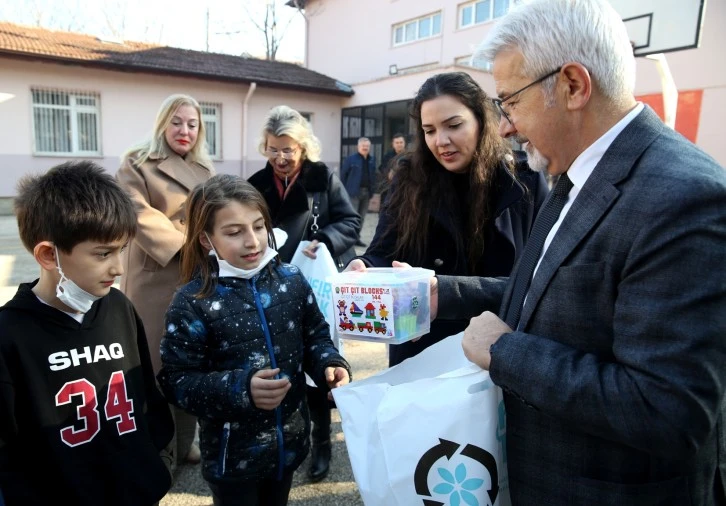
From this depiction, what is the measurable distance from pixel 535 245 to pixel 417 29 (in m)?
19.0

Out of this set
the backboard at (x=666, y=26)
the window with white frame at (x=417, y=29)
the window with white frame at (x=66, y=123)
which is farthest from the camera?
the window with white frame at (x=417, y=29)

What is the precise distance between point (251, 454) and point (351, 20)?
21.7 m

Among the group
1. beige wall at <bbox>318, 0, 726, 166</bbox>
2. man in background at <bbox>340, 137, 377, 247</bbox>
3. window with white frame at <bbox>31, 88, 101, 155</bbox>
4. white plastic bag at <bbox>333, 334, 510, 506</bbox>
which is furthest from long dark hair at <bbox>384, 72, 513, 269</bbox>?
window with white frame at <bbox>31, 88, 101, 155</bbox>

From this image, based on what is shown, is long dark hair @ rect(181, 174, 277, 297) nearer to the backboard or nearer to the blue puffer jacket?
the blue puffer jacket

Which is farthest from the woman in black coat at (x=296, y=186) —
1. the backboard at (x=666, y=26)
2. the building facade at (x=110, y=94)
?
the building facade at (x=110, y=94)

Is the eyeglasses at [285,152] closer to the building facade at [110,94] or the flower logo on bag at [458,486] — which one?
the flower logo on bag at [458,486]

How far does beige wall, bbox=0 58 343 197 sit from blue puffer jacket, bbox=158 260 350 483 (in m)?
12.3

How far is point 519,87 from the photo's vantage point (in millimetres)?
1212

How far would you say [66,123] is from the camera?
550 inches

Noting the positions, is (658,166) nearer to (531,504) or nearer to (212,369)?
(531,504)

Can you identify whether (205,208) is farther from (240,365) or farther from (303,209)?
(303,209)

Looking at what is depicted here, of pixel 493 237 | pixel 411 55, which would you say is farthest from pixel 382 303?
pixel 411 55

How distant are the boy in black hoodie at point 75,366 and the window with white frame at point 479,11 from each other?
16.1 m

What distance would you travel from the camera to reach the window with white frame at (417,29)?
1781 centimetres
